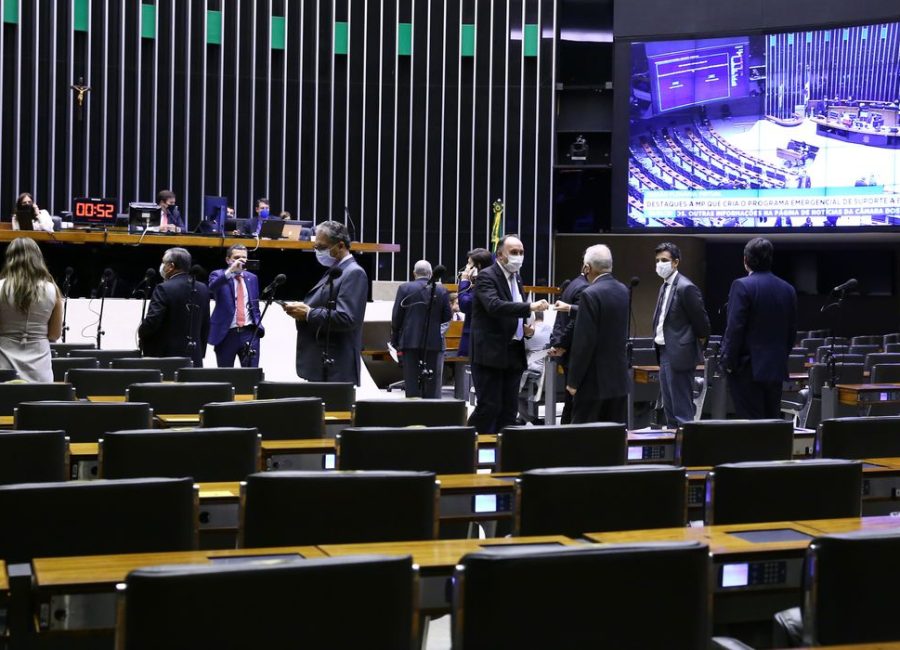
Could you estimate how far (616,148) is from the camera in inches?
725

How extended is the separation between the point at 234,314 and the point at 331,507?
21.0 feet

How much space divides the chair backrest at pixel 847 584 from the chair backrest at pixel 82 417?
284 centimetres

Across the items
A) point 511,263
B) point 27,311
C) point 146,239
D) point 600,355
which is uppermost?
point 146,239

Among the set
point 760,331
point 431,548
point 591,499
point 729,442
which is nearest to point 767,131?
point 760,331

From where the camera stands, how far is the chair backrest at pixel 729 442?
14.2ft

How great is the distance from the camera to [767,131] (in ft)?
56.6

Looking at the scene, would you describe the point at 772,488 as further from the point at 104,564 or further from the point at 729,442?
the point at 104,564

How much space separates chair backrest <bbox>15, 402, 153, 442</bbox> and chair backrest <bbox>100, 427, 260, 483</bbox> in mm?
796

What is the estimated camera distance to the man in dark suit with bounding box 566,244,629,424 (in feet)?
21.0

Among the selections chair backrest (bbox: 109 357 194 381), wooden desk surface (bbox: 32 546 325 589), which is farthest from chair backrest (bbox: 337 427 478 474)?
chair backrest (bbox: 109 357 194 381)

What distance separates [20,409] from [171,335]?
3.67 meters

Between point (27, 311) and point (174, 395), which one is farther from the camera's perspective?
point (27, 311)

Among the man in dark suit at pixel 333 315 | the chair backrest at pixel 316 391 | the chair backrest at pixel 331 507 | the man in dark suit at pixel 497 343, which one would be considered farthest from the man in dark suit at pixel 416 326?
the chair backrest at pixel 331 507

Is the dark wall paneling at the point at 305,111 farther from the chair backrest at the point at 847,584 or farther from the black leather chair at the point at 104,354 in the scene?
the chair backrest at the point at 847,584
